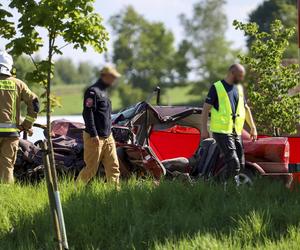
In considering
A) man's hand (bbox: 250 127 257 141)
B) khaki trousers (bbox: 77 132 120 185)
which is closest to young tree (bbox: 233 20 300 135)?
man's hand (bbox: 250 127 257 141)

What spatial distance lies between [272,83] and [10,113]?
7087mm

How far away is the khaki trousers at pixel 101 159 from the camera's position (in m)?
8.95

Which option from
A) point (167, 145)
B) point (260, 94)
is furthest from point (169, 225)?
point (260, 94)

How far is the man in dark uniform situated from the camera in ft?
29.0

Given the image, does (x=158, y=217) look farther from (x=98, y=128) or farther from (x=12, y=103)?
(x=12, y=103)

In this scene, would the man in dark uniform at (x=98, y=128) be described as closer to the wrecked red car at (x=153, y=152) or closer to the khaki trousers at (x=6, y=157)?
the wrecked red car at (x=153, y=152)

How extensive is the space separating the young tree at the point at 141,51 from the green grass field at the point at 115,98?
332 centimetres

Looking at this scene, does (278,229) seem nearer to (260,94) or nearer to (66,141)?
(66,141)

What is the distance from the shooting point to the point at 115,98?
103m

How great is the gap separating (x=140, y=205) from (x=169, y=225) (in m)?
0.70

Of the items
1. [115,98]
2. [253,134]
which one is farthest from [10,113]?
[115,98]

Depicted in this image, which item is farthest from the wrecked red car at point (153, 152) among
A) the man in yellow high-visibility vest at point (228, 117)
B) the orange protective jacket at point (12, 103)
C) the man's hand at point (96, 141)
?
the orange protective jacket at point (12, 103)

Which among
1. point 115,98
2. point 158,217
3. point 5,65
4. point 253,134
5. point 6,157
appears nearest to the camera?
point 158,217

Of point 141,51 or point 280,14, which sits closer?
point 280,14
